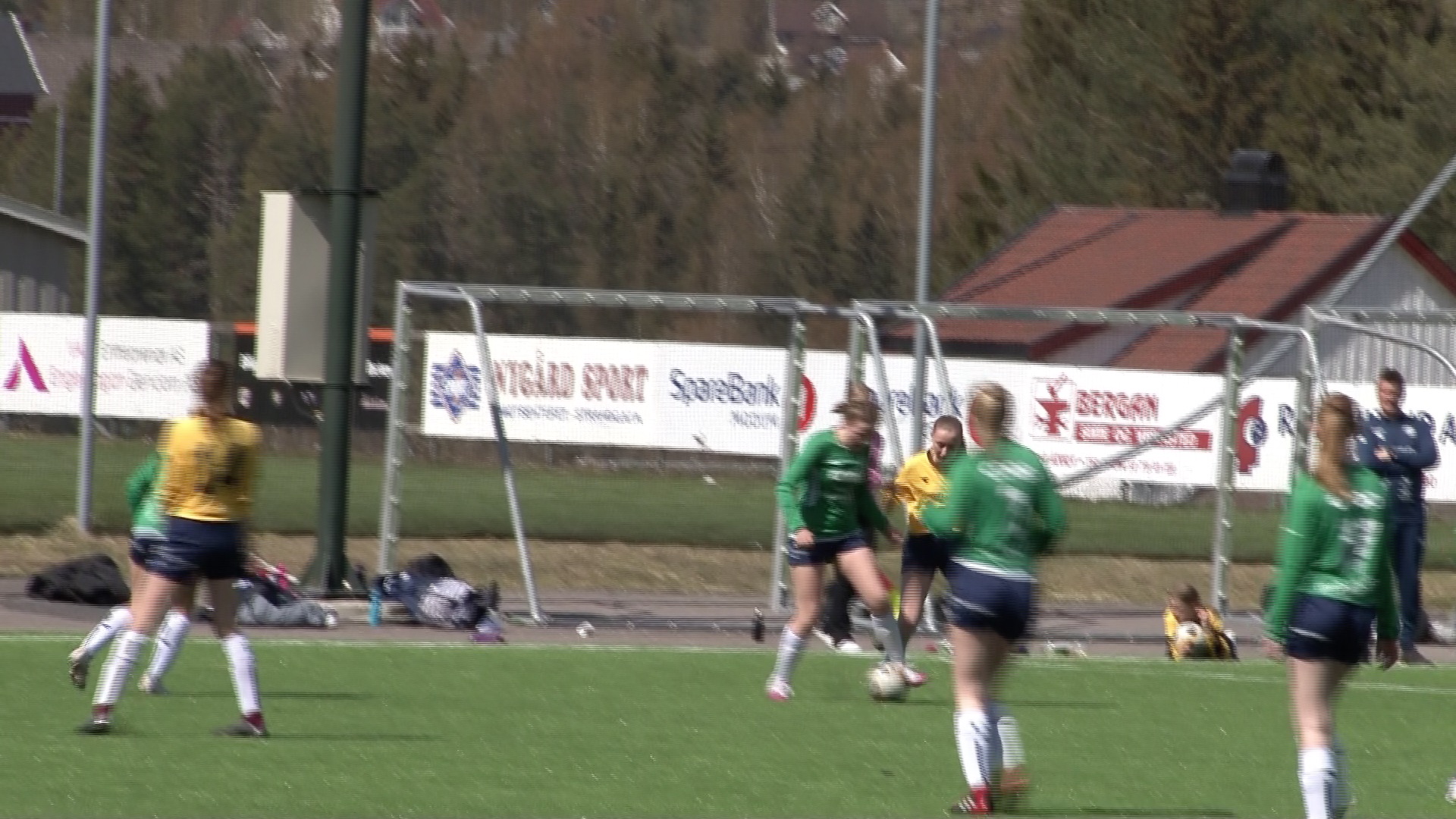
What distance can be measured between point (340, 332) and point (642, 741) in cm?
806

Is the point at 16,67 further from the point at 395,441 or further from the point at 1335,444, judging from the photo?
the point at 1335,444

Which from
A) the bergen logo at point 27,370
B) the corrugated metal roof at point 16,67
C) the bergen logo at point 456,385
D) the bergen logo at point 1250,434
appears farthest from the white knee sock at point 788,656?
the corrugated metal roof at point 16,67

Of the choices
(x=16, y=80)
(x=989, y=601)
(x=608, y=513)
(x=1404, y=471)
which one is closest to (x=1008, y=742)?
(x=989, y=601)

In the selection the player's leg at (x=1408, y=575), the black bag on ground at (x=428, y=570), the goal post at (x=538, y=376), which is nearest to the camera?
the player's leg at (x=1408, y=575)

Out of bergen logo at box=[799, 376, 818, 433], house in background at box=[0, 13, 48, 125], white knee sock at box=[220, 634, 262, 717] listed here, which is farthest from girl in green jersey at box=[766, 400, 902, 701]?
house in background at box=[0, 13, 48, 125]

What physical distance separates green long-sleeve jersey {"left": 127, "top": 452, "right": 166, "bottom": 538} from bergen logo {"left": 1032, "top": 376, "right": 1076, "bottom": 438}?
10882 millimetres

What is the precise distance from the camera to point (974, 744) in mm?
9109

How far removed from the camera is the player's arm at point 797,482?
1306 cm

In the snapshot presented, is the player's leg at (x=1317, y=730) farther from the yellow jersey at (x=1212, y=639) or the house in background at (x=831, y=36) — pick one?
the house in background at (x=831, y=36)

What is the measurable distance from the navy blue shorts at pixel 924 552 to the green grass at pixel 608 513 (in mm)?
10236

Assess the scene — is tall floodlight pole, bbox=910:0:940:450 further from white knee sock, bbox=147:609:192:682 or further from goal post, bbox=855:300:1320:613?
white knee sock, bbox=147:609:192:682

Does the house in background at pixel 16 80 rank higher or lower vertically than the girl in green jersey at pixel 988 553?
higher

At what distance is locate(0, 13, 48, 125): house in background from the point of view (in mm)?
84000

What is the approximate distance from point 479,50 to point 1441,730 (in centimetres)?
7878
